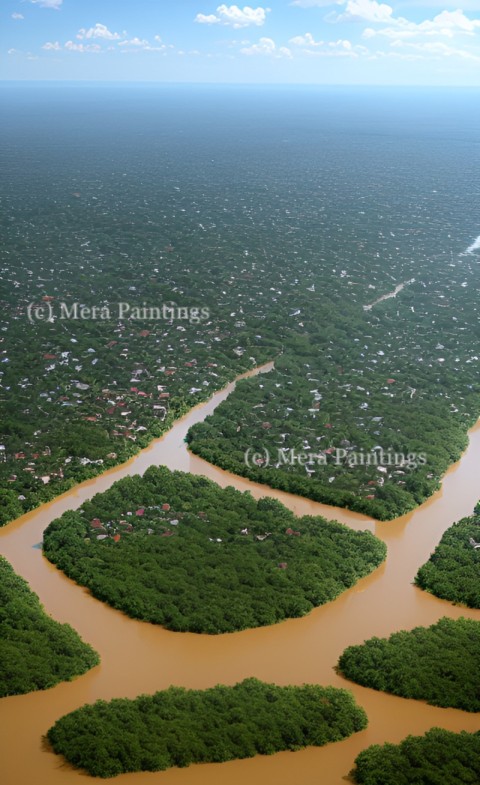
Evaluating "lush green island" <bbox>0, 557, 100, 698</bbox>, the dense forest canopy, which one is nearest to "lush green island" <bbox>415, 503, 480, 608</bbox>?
the dense forest canopy

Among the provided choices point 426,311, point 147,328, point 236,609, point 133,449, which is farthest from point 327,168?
point 236,609

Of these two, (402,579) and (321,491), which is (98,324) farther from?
(402,579)

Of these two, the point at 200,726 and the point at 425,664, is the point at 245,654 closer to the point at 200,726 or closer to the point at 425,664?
the point at 200,726

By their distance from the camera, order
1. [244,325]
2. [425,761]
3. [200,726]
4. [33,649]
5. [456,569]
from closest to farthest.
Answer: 1. [425,761]
2. [200,726]
3. [33,649]
4. [456,569]
5. [244,325]

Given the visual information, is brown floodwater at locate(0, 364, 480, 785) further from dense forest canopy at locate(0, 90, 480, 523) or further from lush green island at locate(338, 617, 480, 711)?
dense forest canopy at locate(0, 90, 480, 523)

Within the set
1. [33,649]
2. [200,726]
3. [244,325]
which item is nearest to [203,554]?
[33,649]

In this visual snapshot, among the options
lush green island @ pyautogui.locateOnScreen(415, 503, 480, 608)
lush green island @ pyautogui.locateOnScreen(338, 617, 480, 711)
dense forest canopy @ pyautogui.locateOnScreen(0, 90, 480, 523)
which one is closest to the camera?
lush green island @ pyautogui.locateOnScreen(338, 617, 480, 711)
